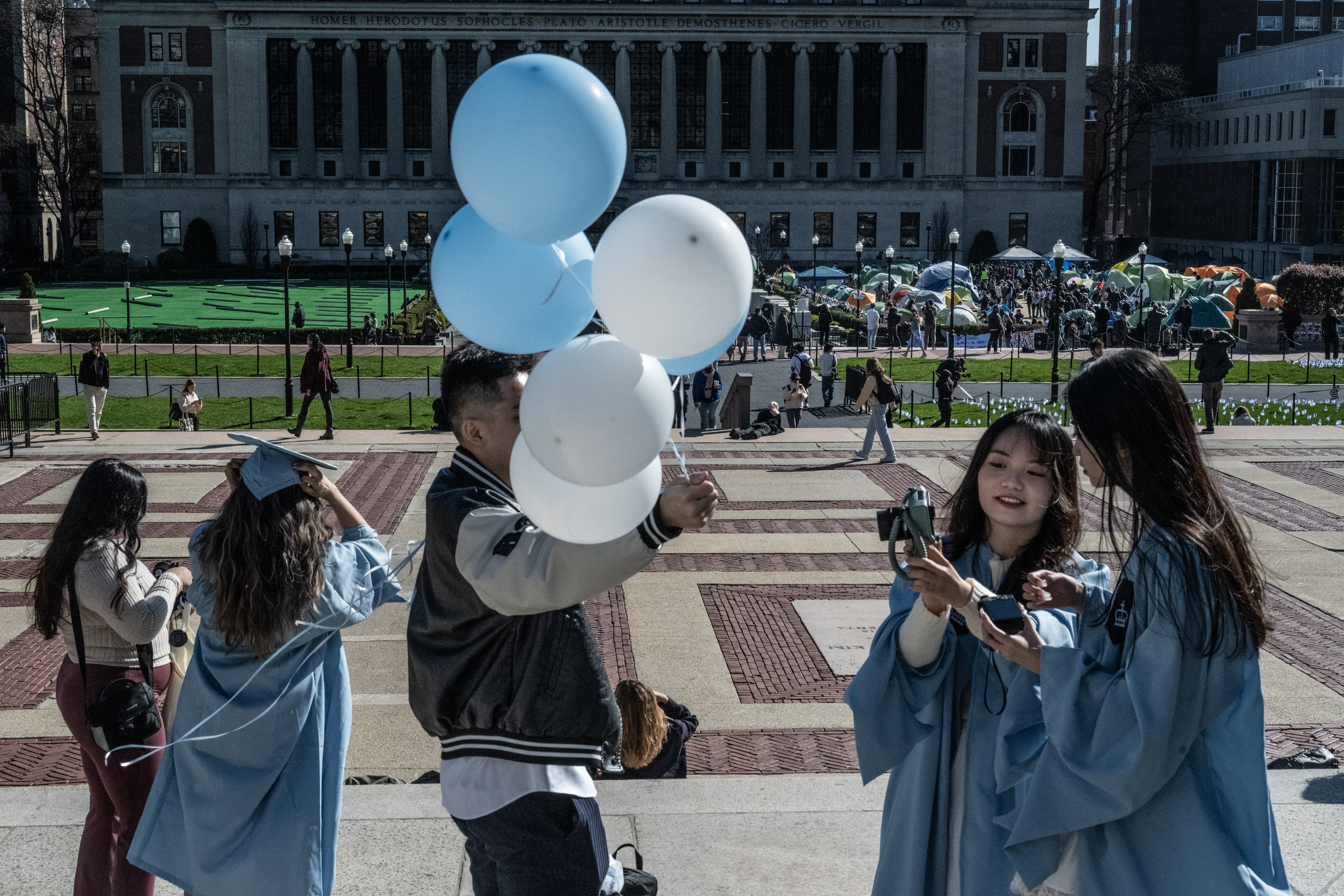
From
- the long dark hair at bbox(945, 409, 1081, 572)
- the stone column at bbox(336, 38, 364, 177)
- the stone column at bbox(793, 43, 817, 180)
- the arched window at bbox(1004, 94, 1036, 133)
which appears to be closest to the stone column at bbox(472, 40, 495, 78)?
the stone column at bbox(336, 38, 364, 177)

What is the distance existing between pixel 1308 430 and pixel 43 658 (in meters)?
19.2

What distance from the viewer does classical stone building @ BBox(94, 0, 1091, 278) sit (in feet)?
284

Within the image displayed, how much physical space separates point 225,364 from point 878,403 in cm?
2321

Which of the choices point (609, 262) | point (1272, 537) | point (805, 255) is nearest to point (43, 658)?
point (609, 262)

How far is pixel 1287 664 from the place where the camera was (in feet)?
31.9

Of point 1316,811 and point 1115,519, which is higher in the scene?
point 1115,519

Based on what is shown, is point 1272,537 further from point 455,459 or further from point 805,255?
point 805,255

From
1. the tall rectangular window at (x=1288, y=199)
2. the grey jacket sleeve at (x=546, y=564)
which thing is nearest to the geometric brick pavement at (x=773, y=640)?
the grey jacket sleeve at (x=546, y=564)

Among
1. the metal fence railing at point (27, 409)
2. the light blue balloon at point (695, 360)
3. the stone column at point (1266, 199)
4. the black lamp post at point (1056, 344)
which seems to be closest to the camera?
the light blue balloon at point (695, 360)

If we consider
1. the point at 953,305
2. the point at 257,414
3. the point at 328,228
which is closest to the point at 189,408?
the point at 257,414

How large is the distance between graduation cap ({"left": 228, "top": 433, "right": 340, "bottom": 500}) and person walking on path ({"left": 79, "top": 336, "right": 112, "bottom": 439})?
61.4 ft

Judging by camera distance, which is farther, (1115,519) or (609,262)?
(1115,519)

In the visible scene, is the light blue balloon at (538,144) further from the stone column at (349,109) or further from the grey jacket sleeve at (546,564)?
the stone column at (349,109)

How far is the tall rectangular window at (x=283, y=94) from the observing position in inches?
3433
